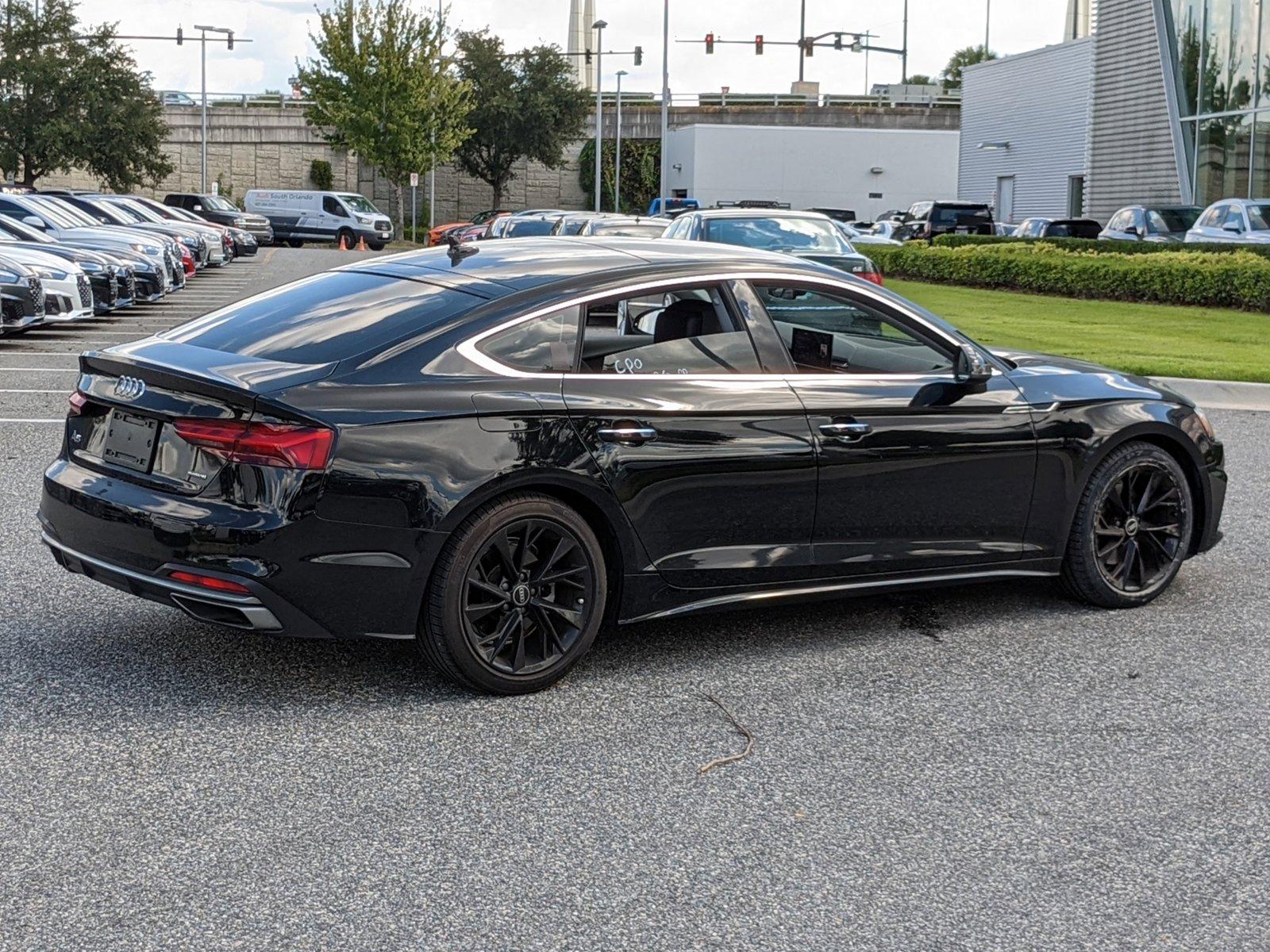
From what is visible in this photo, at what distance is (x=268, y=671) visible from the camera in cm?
548

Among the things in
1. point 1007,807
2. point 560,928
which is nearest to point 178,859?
point 560,928

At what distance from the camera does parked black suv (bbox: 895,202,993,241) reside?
43.6m

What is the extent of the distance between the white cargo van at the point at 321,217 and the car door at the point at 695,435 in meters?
51.5

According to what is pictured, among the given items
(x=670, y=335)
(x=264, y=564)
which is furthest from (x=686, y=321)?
(x=264, y=564)

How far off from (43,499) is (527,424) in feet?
5.79

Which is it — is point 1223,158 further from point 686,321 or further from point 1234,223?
point 686,321

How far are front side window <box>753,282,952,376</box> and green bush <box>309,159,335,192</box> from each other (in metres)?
71.4

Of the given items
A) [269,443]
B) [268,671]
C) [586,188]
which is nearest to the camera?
[269,443]

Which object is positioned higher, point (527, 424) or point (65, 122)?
point (65, 122)

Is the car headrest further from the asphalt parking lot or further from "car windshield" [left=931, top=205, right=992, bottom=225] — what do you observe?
"car windshield" [left=931, top=205, right=992, bottom=225]

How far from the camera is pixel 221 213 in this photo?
51.2 meters

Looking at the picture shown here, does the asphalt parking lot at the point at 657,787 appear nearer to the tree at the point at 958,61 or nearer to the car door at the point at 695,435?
the car door at the point at 695,435

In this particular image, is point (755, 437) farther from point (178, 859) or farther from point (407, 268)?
point (178, 859)

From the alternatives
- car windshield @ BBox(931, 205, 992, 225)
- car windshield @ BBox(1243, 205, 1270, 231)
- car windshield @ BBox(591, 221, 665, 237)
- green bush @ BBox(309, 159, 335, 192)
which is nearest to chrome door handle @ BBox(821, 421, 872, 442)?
car windshield @ BBox(591, 221, 665, 237)
